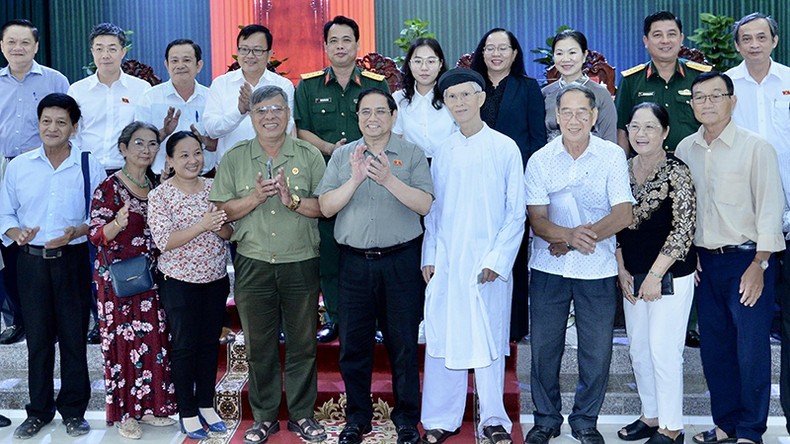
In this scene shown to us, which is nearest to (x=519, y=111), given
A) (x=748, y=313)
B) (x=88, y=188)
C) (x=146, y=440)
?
(x=748, y=313)

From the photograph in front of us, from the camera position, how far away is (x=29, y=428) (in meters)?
3.92

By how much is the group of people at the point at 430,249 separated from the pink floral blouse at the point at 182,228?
1 cm

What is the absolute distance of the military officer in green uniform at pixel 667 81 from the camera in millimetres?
4254

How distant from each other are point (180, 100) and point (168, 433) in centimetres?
175

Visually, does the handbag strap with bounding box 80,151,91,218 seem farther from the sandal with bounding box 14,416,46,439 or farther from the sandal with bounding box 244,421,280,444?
the sandal with bounding box 244,421,280,444

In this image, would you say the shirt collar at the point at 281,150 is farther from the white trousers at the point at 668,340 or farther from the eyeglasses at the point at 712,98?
the eyeglasses at the point at 712,98

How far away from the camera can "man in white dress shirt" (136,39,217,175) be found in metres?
4.29

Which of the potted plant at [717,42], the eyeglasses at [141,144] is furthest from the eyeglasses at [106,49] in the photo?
the potted plant at [717,42]

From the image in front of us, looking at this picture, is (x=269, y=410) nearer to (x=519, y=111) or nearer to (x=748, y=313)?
(x=519, y=111)

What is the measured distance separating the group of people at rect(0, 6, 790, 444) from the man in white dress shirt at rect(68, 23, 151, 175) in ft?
1.14

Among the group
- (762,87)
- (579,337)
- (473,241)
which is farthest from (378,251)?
(762,87)

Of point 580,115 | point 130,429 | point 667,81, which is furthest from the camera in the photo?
point 667,81

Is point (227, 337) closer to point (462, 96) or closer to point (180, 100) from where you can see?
point (180, 100)

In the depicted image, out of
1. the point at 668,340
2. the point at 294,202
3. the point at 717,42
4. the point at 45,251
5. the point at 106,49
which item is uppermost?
the point at 717,42
